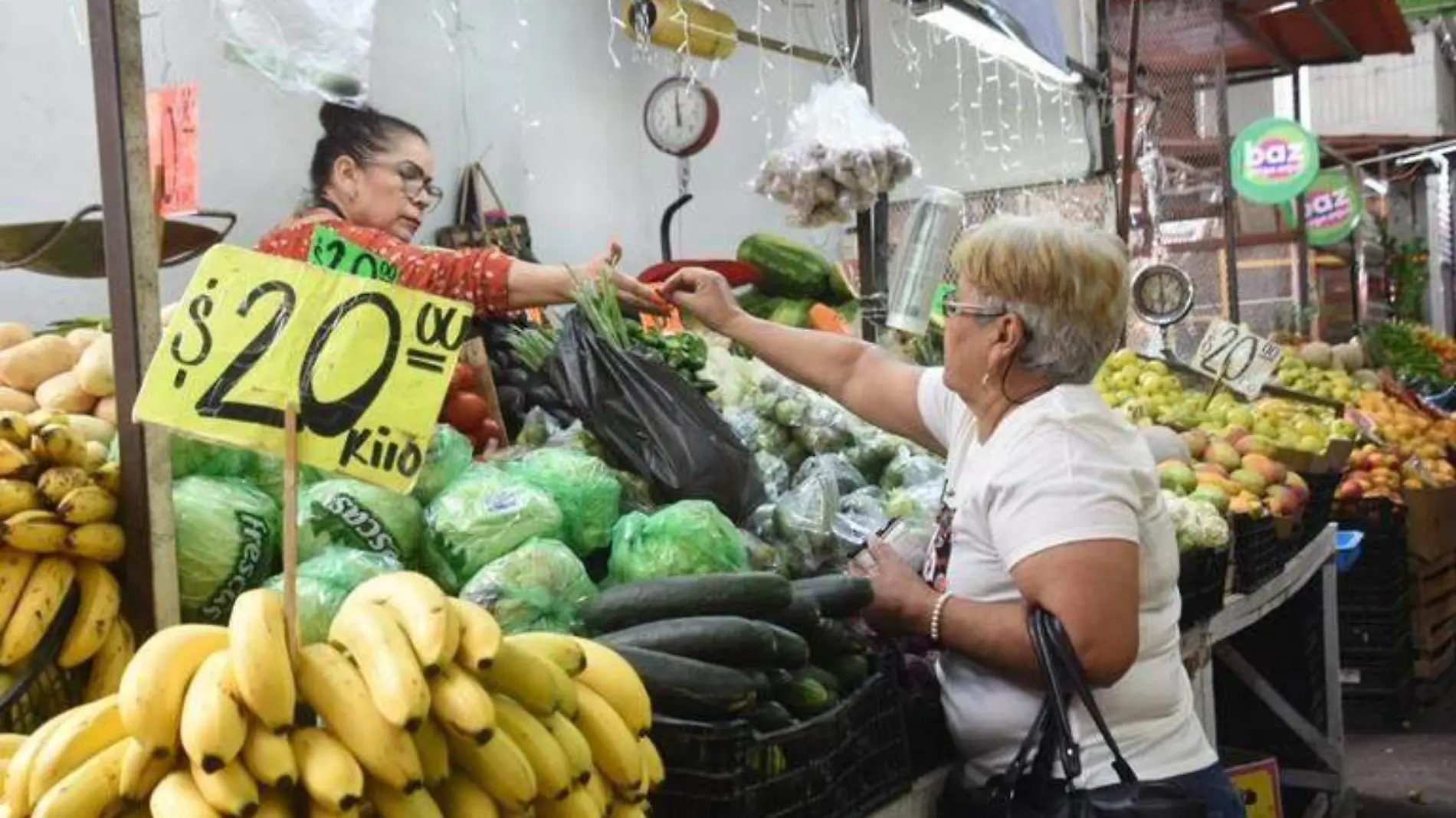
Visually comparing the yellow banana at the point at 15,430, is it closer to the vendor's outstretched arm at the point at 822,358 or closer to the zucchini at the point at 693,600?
the zucchini at the point at 693,600

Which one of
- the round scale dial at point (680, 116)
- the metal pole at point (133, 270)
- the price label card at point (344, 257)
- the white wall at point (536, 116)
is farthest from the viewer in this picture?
the round scale dial at point (680, 116)

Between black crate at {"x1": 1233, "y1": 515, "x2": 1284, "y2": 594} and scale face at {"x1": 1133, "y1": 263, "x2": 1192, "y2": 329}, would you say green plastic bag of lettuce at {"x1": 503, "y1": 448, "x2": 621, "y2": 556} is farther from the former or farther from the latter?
scale face at {"x1": 1133, "y1": 263, "x2": 1192, "y2": 329}

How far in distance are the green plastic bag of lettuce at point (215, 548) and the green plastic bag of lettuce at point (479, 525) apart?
1.04 ft

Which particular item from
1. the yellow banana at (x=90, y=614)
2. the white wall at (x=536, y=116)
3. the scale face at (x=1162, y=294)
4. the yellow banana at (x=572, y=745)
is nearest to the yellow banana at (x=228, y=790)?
the yellow banana at (x=572, y=745)

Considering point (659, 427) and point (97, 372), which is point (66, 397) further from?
point (659, 427)

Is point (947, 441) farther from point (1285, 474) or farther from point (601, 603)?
point (1285, 474)

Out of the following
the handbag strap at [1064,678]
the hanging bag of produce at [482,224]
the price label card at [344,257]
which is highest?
the hanging bag of produce at [482,224]

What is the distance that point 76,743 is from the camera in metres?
1.29

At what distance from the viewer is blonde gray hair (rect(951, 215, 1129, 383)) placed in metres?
2.19

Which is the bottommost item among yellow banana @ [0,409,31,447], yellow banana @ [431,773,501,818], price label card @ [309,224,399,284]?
yellow banana @ [431,773,501,818]

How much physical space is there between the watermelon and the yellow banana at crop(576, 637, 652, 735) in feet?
13.1

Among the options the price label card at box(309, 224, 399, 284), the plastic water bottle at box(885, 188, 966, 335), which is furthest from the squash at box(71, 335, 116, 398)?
the plastic water bottle at box(885, 188, 966, 335)

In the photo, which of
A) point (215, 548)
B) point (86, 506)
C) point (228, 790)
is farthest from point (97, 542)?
point (228, 790)

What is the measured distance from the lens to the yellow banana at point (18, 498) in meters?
1.78
